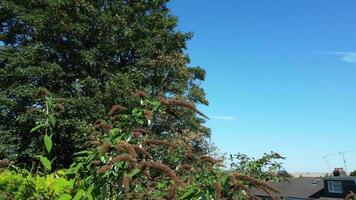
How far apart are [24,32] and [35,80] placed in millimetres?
3489

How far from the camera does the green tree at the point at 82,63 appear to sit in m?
23.6

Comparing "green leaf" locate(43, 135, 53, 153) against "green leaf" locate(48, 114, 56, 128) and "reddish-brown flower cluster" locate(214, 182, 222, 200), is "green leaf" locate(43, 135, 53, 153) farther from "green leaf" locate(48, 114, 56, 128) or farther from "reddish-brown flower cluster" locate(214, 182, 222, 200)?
"reddish-brown flower cluster" locate(214, 182, 222, 200)

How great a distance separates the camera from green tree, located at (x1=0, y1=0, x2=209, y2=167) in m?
23.6

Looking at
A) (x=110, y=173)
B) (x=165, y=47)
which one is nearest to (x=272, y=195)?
(x=110, y=173)

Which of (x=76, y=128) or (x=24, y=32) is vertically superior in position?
(x=24, y=32)

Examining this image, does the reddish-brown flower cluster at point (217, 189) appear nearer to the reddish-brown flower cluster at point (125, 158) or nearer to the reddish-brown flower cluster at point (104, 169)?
the reddish-brown flower cluster at point (125, 158)

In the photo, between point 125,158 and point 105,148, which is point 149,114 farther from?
point 125,158

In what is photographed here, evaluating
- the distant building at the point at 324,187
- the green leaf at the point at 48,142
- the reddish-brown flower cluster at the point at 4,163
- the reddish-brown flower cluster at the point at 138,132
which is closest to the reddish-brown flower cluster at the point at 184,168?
the reddish-brown flower cluster at the point at 138,132

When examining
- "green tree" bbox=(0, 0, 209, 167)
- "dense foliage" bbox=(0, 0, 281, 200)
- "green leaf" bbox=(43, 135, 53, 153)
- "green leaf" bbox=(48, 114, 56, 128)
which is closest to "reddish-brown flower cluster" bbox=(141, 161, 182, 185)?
"green leaf" bbox=(43, 135, 53, 153)

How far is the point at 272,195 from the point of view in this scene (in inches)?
82.4

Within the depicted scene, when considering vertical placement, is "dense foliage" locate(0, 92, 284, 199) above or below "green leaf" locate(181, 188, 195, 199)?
above

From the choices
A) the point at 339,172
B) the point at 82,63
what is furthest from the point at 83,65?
the point at 339,172

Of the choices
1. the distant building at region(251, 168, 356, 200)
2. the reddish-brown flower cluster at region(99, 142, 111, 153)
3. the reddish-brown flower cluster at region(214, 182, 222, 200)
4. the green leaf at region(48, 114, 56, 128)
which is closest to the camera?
the reddish-brown flower cluster at region(214, 182, 222, 200)

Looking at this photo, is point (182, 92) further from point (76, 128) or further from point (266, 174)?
point (266, 174)
